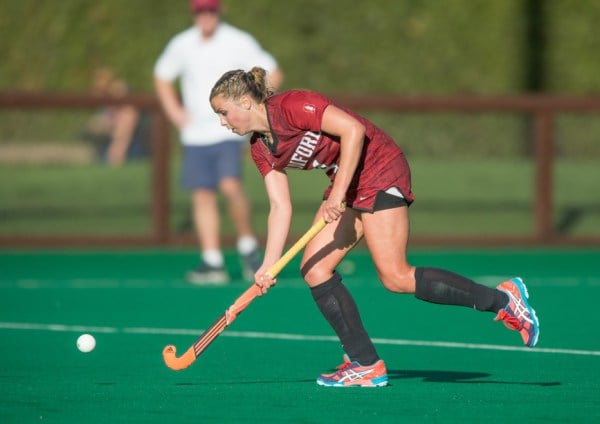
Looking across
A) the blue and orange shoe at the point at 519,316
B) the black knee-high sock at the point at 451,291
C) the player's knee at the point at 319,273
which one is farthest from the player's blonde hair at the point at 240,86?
the blue and orange shoe at the point at 519,316

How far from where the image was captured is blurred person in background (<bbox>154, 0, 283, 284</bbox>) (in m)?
10.9

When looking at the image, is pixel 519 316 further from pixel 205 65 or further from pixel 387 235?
pixel 205 65

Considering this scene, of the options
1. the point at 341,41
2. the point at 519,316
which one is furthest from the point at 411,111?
the point at 519,316

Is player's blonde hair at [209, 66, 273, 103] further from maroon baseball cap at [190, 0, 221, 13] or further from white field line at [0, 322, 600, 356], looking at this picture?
maroon baseball cap at [190, 0, 221, 13]

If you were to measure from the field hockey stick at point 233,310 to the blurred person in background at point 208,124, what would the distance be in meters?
4.35

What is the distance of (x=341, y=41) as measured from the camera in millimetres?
18625

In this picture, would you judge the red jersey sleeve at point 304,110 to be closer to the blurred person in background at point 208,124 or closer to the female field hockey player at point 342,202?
the female field hockey player at point 342,202

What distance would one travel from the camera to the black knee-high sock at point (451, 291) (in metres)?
6.59

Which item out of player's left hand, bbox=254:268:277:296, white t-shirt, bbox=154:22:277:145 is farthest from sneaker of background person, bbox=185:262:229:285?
player's left hand, bbox=254:268:277:296

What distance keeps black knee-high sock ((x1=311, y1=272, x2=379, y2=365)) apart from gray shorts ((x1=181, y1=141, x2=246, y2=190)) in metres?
4.33

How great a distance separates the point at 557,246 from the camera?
46.4 feet

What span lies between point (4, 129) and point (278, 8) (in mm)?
4074

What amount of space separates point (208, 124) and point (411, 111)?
3566 mm

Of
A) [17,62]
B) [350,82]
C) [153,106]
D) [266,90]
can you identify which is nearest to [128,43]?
[17,62]
